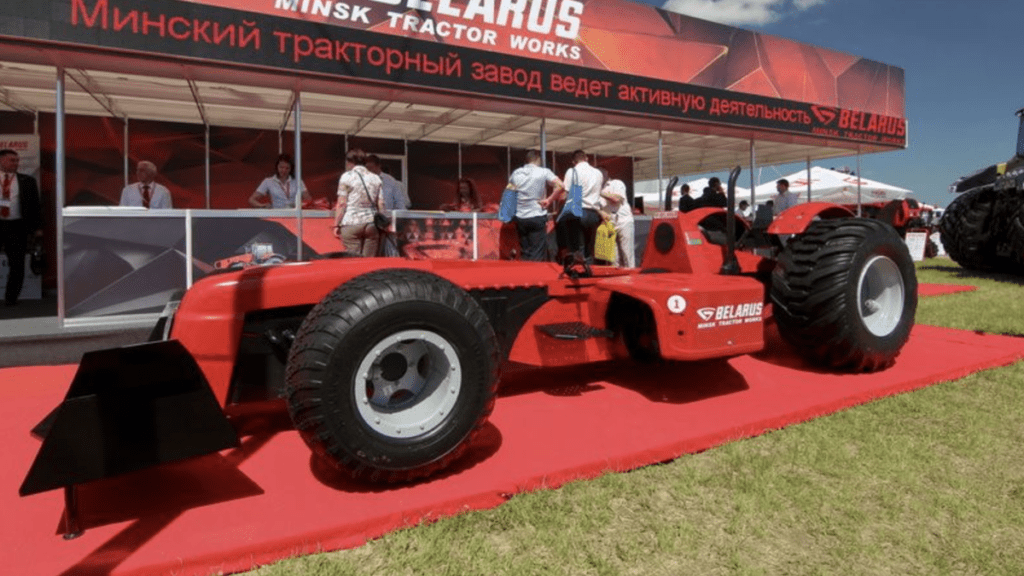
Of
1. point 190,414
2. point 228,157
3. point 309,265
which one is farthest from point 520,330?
point 228,157

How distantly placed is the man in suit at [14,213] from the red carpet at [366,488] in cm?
301

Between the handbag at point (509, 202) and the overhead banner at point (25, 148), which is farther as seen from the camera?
the overhead banner at point (25, 148)

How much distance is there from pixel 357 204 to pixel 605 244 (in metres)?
3.19

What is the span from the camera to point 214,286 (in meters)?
2.53

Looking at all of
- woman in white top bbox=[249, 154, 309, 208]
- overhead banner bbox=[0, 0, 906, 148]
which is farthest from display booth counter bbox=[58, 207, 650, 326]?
overhead banner bbox=[0, 0, 906, 148]

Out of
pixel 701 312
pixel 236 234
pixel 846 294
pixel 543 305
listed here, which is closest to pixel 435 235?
pixel 236 234

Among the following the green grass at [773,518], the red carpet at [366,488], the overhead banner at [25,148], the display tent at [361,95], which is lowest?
the green grass at [773,518]

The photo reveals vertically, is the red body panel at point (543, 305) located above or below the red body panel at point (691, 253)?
below

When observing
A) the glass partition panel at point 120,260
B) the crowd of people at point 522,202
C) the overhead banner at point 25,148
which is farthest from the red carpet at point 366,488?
the overhead banner at point 25,148

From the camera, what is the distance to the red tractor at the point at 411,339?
6.66 ft

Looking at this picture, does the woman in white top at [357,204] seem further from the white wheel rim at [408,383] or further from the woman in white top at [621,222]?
the white wheel rim at [408,383]

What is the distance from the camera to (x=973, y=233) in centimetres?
1104

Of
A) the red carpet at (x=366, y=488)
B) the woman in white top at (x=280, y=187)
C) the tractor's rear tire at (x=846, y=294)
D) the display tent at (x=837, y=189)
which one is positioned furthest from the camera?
the display tent at (x=837, y=189)

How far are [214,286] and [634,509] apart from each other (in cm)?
196
